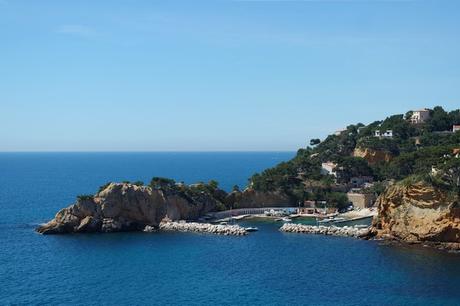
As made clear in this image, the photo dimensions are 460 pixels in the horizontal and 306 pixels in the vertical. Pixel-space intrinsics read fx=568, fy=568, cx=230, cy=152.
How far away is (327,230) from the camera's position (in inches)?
2429

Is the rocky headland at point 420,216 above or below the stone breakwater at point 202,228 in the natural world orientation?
above


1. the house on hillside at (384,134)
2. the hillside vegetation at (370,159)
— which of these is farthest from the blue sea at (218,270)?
the house on hillside at (384,134)

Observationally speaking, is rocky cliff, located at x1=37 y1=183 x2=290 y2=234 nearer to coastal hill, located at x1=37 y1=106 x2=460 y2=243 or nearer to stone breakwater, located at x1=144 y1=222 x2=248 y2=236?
coastal hill, located at x1=37 y1=106 x2=460 y2=243

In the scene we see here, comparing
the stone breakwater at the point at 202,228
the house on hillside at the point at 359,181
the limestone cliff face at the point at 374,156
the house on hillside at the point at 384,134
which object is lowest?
the stone breakwater at the point at 202,228

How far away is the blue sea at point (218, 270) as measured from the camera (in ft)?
126

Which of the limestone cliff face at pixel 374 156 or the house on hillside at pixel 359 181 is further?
the limestone cliff face at pixel 374 156

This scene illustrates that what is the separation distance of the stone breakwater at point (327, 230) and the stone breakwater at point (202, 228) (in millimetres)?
5276

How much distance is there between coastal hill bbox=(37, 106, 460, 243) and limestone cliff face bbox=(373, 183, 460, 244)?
9cm

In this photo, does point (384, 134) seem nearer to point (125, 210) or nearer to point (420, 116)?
point (420, 116)

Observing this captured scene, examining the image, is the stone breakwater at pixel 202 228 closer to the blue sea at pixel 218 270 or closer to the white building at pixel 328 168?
the blue sea at pixel 218 270

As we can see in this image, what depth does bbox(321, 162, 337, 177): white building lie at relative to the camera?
8977 centimetres

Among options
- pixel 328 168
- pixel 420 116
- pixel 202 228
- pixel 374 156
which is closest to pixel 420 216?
pixel 202 228

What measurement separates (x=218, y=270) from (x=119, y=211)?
75.7 ft

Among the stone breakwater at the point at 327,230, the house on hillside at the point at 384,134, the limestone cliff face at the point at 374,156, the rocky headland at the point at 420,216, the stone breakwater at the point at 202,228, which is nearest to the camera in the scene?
the rocky headland at the point at 420,216
